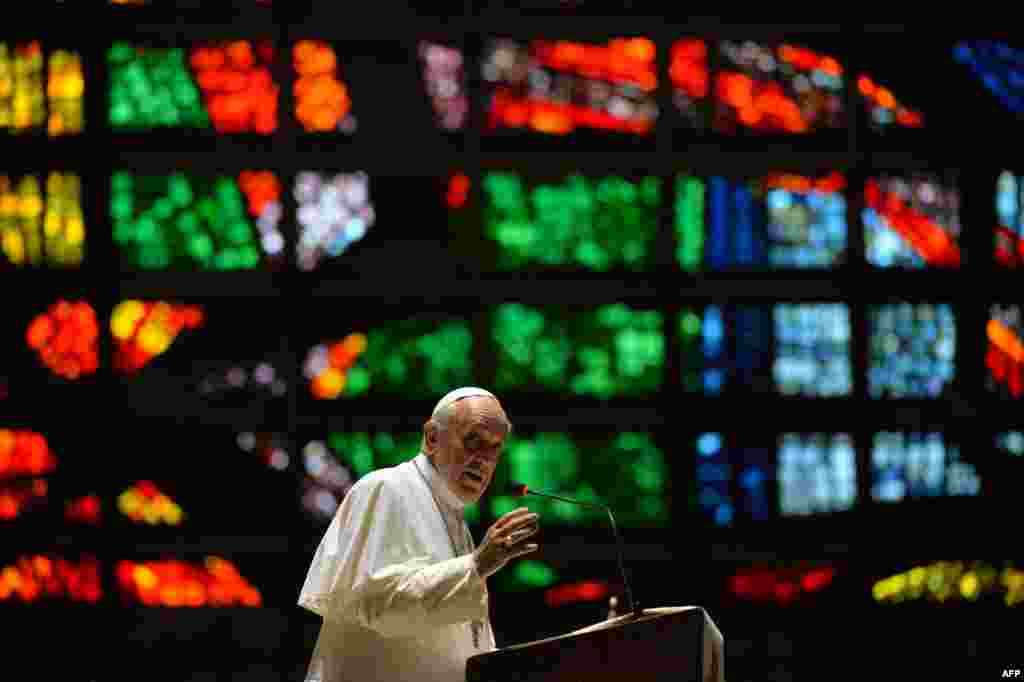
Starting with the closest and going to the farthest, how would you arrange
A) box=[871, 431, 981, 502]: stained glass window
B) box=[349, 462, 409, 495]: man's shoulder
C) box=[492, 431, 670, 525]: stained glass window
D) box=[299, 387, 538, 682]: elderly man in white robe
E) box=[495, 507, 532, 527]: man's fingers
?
1. box=[495, 507, 532, 527]: man's fingers
2. box=[299, 387, 538, 682]: elderly man in white robe
3. box=[349, 462, 409, 495]: man's shoulder
4. box=[492, 431, 670, 525]: stained glass window
5. box=[871, 431, 981, 502]: stained glass window

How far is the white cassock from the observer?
4953mm

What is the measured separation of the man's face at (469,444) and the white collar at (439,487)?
0.04ft

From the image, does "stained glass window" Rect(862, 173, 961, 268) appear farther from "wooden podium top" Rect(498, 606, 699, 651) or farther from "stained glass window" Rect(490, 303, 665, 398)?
"wooden podium top" Rect(498, 606, 699, 651)

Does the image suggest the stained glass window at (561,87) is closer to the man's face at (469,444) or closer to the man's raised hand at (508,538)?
the man's face at (469,444)

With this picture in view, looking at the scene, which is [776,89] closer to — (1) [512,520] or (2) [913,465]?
(2) [913,465]

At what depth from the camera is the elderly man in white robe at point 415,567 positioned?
16.2ft

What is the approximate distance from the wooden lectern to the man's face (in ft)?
1.39

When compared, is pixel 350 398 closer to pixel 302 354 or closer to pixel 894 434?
pixel 302 354

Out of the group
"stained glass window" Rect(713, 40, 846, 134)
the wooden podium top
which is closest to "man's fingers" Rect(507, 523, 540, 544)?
the wooden podium top

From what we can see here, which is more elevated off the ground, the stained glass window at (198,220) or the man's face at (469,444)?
the stained glass window at (198,220)

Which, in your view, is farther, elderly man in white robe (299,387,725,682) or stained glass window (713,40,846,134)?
stained glass window (713,40,846,134)

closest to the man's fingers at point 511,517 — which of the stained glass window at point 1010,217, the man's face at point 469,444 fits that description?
the man's face at point 469,444

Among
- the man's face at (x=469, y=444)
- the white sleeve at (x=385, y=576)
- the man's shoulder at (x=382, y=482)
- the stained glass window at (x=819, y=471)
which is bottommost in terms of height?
the stained glass window at (x=819, y=471)

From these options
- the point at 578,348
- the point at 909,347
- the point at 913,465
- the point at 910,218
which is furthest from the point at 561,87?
the point at 913,465
